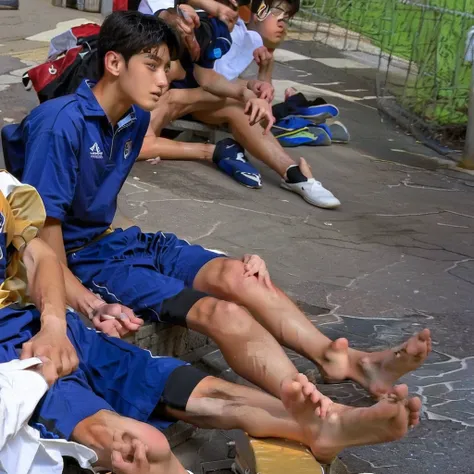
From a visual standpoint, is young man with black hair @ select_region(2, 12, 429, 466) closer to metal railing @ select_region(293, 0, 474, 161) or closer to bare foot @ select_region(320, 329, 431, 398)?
bare foot @ select_region(320, 329, 431, 398)

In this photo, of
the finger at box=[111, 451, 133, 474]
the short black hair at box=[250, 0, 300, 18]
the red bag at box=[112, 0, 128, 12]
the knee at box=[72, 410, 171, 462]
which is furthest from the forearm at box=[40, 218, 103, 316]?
the red bag at box=[112, 0, 128, 12]

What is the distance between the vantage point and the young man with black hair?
8.14 feet

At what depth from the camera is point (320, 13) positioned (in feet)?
35.0

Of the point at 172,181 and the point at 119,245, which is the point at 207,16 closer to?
the point at 172,181

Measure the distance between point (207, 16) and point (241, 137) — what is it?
0.70 metres

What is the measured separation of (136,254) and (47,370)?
0.92 metres

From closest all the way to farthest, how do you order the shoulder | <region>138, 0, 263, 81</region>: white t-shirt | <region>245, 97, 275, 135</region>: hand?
the shoulder, <region>245, 97, 275, 135</region>: hand, <region>138, 0, 263, 81</region>: white t-shirt

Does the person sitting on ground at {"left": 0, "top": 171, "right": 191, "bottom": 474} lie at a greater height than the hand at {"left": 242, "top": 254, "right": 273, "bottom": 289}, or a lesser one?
lesser

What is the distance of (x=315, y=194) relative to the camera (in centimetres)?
527

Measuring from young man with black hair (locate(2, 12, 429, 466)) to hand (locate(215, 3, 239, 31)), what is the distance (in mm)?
1998

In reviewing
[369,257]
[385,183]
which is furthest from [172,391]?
[385,183]

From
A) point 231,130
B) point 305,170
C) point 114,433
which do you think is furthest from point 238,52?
point 114,433

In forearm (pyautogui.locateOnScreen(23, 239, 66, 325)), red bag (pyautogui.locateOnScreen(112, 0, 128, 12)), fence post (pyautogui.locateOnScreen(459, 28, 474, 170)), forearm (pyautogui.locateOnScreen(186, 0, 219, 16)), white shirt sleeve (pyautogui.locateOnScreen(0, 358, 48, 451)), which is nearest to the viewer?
white shirt sleeve (pyautogui.locateOnScreen(0, 358, 48, 451))

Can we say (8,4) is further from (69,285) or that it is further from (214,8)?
(69,285)
